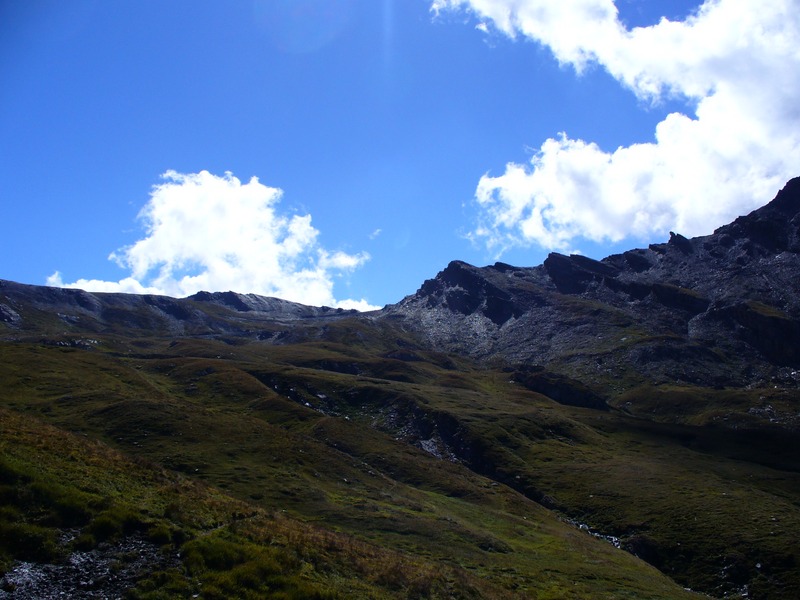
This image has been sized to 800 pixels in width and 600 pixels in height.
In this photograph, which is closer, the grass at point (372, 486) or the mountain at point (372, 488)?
the mountain at point (372, 488)

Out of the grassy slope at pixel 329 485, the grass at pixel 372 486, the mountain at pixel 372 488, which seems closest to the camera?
the mountain at pixel 372 488

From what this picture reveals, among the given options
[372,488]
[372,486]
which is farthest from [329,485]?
[372,486]

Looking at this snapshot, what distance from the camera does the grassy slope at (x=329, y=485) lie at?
29.5 metres

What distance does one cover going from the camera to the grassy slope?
29.5 m

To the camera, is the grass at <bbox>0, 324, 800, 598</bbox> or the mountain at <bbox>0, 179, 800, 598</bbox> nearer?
the mountain at <bbox>0, 179, 800, 598</bbox>

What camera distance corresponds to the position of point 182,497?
30.4 metres

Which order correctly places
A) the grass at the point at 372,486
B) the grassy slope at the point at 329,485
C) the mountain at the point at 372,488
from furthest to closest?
1. the grassy slope at the point at 329,485
2. the grass at the point at 372,486
3. the mountain at the point at 372,488

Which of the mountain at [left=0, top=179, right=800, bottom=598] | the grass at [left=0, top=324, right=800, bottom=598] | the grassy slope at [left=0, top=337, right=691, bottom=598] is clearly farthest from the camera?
the grassy slope at [left=0, top=337, right=691, bottom=598]

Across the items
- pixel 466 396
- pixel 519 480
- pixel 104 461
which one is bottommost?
pixel 519 480

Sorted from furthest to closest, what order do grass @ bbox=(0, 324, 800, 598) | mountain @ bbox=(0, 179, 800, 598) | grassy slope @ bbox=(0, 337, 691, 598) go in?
grassy slope @ bbox=(0, 337, 691, 598) → grass @ bbox=(0, 324, 800, 598) → mountain @ bbox=(0, 179, 800, 598)

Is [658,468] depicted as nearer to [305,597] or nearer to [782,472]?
[782,472]

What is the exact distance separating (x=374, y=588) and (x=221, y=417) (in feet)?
216

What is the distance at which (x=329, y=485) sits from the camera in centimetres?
6794

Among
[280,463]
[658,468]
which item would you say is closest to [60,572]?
[280,463]
